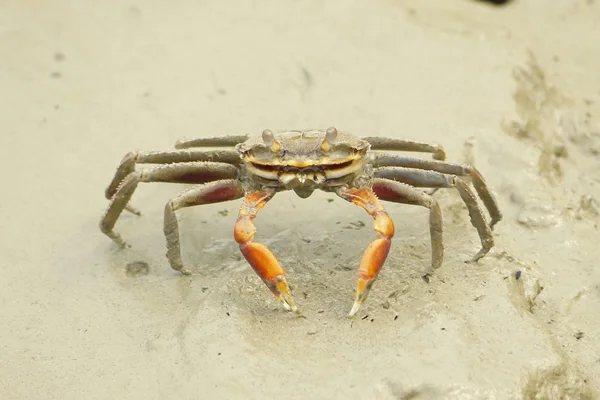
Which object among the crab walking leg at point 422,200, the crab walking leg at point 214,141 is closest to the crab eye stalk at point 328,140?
the crab walking leg at point 422,200

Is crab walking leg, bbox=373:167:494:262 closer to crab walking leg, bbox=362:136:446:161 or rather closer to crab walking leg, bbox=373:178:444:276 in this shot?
crab walking leg, bbox=373:178:444:276

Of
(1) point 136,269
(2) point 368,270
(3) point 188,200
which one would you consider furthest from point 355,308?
(1) point 136,269

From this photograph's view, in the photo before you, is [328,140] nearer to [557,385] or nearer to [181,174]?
[181,174]

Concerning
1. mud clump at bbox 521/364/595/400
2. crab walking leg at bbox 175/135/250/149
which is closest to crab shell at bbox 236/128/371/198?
crab walking leg at bbox 175/135/250/149

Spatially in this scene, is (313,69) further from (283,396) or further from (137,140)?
(283,396)

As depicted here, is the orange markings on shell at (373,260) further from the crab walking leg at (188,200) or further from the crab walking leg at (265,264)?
the crab walking leg at (188,200)
